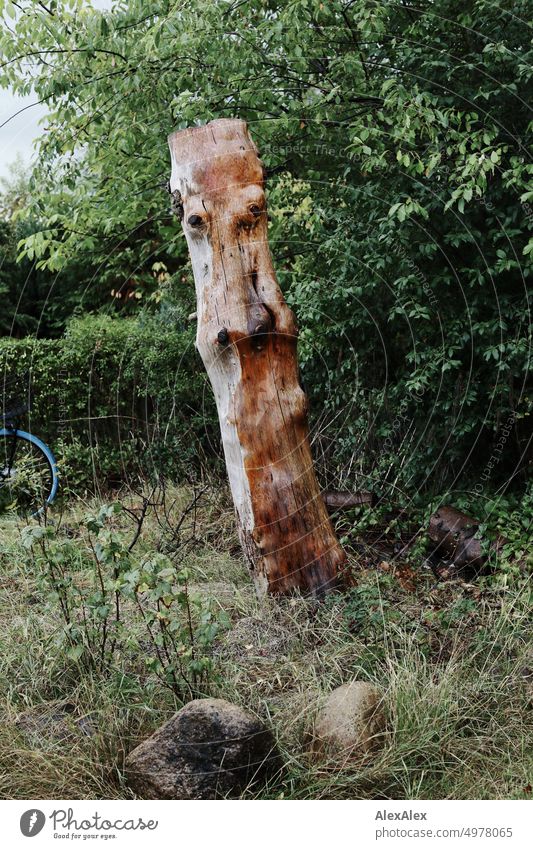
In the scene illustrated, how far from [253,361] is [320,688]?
5.14 ft

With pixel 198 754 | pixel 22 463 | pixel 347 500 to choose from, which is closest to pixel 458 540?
pixel 347 500

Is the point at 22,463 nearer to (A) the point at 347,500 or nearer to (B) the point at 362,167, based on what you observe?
(A) the point at 347,500

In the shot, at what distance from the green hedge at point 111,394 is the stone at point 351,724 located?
11.1 feet

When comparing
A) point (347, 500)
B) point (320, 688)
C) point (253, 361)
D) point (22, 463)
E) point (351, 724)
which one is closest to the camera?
point (351, 724)

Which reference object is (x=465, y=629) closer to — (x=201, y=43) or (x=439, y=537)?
(x=439, y=537)

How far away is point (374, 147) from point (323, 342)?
135 centimetres

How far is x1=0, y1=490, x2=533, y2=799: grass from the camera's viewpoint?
2.93 meters

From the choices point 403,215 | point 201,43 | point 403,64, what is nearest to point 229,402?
point 403,215

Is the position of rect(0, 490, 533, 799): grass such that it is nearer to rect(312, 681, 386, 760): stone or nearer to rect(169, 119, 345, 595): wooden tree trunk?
rect(312, 681, 386, 760): stone

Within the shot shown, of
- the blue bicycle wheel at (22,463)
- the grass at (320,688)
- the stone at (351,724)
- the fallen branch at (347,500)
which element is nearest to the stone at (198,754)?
the grass at (320,688)

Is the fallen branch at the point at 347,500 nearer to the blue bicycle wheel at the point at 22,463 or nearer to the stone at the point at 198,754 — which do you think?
the blue bicycle wheel at the point at 22,463

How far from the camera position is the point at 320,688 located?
3281mm

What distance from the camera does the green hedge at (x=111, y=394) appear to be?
6.42 meters

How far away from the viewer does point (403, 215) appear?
4320 mm
